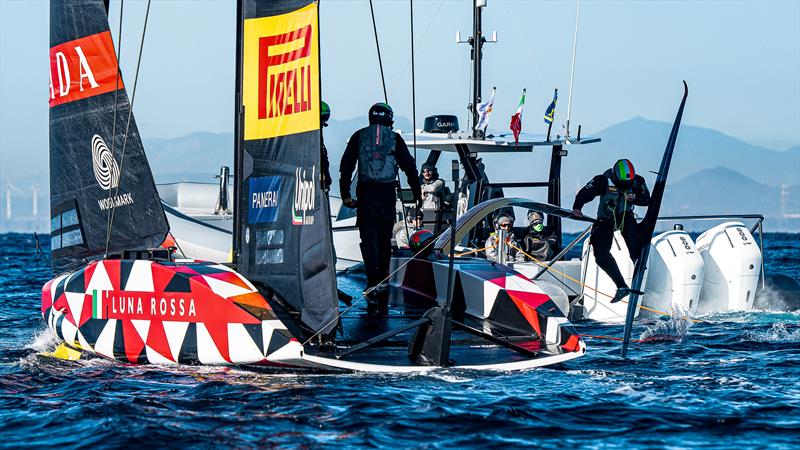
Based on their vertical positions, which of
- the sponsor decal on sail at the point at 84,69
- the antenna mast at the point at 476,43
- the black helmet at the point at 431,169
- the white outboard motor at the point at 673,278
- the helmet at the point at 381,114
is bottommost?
the white outboard motor at the point at 673,278

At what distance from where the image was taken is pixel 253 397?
739 cm

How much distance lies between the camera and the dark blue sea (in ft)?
21.1

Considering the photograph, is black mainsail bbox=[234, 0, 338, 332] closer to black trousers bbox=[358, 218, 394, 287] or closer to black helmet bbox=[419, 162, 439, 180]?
black trousers bbox=[358, 218, 394, 287]

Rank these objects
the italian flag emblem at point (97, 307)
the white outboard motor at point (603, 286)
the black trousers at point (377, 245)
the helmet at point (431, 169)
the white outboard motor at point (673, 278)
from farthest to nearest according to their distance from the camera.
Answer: the helmet at point (431, 169)
the white outboard motor at point (673, 278)
the white outboard motor at point (603, 286)
the black trousers at point (377, 245)
the italian flag emblem at point (97, 307)

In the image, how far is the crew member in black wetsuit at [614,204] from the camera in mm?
12297

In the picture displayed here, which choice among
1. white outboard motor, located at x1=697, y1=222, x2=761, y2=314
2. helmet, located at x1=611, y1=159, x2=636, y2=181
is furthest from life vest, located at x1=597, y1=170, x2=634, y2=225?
white outboard motor, located at x1=697, y1=222, x2=761, y2=314

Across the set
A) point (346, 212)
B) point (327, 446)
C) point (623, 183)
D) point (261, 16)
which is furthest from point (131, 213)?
point (346, 212)

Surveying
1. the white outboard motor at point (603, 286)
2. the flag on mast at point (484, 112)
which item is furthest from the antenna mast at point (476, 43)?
the white outboard motor at point (603, 286)

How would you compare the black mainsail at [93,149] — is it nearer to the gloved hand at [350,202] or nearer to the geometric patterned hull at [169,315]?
the geometric patterned hull at [169,315]

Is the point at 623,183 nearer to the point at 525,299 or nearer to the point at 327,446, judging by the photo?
the point at 525,299

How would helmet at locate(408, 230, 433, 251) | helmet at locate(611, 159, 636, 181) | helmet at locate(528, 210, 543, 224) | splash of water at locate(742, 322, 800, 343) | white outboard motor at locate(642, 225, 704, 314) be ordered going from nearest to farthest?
helmet at locate(408, 230, 433, 251), splash of water at locate(742, 322, 800, 343), helmet at locate(611, 159, 636, 181), white outboard motor at locate(642, 225, 704, 314), helmet at locate(528, 210, 543, 224)

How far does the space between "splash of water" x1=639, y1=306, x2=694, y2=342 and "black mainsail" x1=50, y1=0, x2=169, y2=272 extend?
513 centimetres

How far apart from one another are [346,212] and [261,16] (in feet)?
33.4

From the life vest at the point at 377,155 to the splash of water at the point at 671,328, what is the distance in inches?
140
